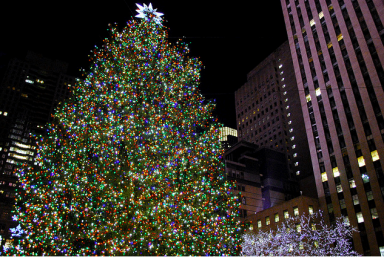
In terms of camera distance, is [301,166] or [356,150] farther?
[301,166]

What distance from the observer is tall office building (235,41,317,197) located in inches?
3219

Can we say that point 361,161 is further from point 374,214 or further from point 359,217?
point 359,217

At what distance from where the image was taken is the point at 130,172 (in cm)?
1021

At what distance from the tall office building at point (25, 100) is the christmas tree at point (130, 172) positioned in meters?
99.3

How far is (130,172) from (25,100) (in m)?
122

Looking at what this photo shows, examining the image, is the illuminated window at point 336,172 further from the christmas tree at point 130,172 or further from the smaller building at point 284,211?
the christmas tree at point 130,172

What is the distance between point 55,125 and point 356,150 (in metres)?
45.9

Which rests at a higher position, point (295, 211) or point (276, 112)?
point (276, 112)

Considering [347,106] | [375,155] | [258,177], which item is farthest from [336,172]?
[258,177]

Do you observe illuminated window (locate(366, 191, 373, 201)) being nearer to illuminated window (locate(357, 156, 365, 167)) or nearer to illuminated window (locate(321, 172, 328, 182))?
illuminated window (locate(357, 156, 365, 167))

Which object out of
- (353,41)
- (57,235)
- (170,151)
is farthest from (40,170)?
(353,41)

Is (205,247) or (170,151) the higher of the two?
(170,151)

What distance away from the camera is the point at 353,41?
49.5 meters

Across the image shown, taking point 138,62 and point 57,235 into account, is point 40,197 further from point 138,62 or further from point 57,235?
point 138,62
